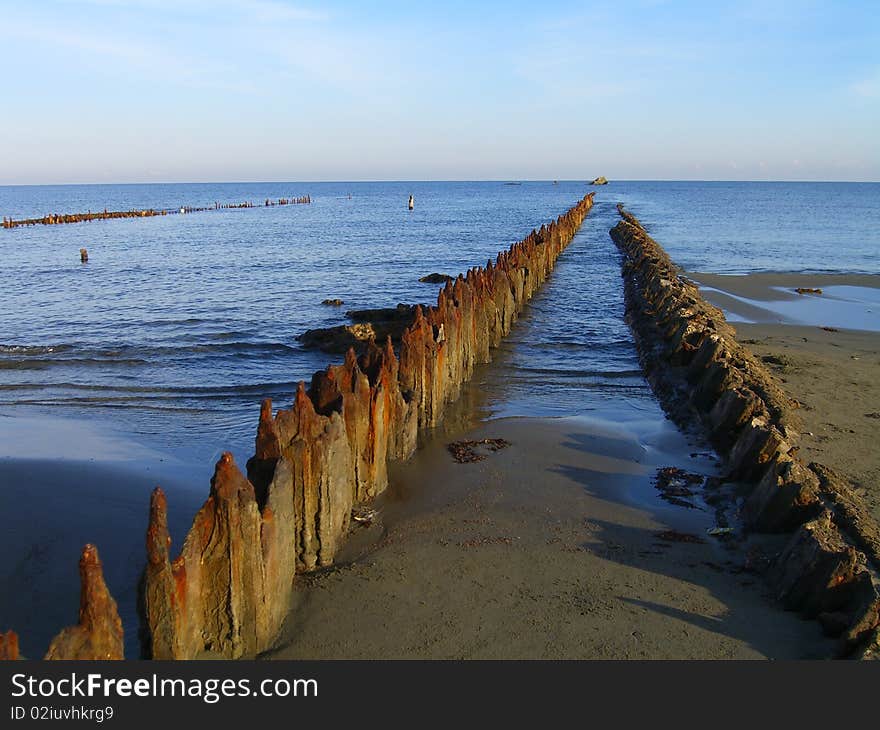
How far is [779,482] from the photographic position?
7.16 m

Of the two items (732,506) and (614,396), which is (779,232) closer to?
(614,396)

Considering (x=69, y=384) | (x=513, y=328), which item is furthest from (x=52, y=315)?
(x=513, y=328)

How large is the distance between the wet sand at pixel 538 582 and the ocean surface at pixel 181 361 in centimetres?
188

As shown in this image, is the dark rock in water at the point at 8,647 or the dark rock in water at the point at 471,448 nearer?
the dark rock in water at the point at 8,647

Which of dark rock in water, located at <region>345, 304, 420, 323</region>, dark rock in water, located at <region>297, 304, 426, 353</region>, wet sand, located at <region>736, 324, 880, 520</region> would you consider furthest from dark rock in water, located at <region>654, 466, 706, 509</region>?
dark rock in water, located at <region>345, 304, 420, 323</region>

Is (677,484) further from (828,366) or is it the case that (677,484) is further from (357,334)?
(357,334)

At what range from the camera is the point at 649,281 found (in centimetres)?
2291

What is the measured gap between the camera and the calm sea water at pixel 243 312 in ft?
44.3

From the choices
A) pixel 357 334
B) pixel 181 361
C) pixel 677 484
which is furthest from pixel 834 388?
pixel 181 361

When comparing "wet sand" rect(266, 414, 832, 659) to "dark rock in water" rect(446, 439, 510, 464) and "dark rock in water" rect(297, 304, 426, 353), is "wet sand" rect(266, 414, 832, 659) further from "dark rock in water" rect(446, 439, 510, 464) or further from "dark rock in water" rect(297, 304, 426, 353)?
"dark rock in water" rect(297, 304, 426, 353)

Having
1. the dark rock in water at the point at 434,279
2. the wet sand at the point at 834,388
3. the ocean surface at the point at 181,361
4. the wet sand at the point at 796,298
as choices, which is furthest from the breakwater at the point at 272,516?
the dark rock in water at the point at 434,279

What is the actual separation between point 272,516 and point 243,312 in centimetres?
1891

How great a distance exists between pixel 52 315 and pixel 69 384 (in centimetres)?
967

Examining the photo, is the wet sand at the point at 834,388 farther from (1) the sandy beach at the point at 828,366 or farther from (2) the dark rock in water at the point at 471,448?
(2) the dark rock in water at the point at 471,448
